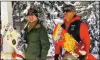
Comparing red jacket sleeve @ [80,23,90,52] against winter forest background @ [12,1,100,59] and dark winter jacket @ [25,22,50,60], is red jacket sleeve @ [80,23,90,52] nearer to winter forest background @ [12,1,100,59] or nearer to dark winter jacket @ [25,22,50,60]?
winter forest background @ [12,1,100,59]

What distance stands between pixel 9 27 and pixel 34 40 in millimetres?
287

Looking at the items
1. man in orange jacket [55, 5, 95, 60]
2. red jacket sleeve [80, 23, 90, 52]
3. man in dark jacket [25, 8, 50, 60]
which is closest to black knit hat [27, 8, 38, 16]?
man in dark jacket [25, 8, 50, 60]

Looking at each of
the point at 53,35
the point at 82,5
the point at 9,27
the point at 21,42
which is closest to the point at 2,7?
the point at 9,27

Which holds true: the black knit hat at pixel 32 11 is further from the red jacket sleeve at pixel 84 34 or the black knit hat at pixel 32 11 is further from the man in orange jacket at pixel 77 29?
the red jacket sleeve at pixel 84 34

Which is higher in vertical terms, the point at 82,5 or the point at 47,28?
the point at 82,5

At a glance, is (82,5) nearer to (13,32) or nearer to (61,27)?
(61,27)

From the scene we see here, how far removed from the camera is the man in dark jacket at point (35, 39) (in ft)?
8.73

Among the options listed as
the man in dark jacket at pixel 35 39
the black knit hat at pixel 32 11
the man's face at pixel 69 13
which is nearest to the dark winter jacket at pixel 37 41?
the man in dark jacket at pixel 35 39

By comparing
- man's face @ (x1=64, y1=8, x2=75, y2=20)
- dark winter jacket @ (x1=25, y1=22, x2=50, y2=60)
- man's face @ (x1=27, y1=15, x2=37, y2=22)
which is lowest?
dark winter jacket @ (x1=25, y1=22, x2=50, y2=60)

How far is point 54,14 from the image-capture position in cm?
267

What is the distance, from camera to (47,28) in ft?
8.79

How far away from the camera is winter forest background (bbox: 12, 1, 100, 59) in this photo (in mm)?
2648

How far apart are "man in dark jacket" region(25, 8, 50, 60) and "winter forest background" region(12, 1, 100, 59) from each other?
4 cm

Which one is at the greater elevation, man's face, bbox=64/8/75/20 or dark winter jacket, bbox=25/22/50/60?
man's face, bbox=64/8/75/20
